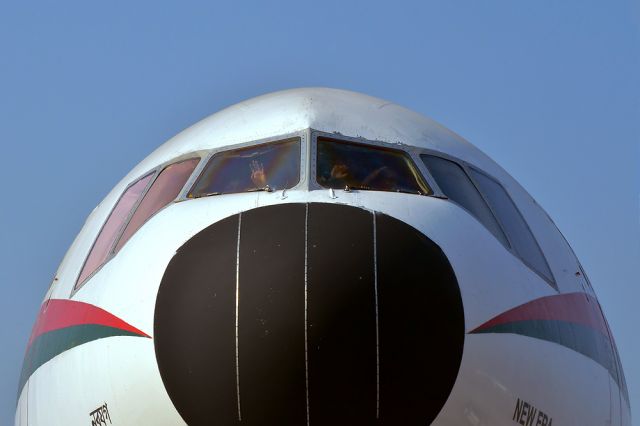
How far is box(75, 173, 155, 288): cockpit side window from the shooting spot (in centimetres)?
1058

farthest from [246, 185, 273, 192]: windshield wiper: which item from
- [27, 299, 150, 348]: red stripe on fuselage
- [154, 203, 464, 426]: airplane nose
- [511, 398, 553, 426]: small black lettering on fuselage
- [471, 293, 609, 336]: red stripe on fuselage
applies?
[511, 398, 553, 426]: small black lettering on fuselage

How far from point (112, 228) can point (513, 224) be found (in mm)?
3336

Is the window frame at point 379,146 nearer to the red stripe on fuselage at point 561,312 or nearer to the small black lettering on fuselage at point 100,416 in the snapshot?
the red stripe on fuselage at point 561,312

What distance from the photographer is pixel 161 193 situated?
1051 centimetres

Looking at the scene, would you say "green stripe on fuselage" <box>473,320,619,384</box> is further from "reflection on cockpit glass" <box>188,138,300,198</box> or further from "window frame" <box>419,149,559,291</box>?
"reflection on cockpit glass" <box>188,138,300,198</box>

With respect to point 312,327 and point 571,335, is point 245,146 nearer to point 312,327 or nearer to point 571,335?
point 312,327

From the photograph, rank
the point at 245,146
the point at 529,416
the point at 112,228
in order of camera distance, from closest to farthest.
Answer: the point at 529,416 → the point at 245,146 → the point at 112,228

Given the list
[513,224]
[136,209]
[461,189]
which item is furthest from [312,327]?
[513,224]

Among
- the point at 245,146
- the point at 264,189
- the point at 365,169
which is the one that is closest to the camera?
the point at 264,189

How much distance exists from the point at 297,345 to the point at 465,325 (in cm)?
119

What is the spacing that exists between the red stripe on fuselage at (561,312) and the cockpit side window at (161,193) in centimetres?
278

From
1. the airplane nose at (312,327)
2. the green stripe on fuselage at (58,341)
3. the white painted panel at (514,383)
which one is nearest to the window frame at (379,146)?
the airplane nose at (312,327)

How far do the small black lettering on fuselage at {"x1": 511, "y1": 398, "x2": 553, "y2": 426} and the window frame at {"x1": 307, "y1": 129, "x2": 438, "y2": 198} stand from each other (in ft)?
5.64

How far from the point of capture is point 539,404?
9352 mm
